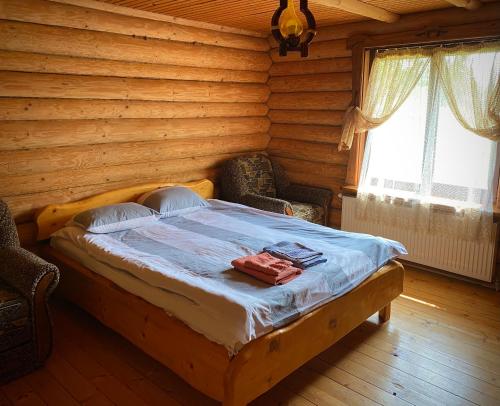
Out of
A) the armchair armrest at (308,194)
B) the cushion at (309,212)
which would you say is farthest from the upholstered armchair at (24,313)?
the armchair armrest at (308,194)

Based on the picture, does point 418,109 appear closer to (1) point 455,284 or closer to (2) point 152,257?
(1) point 455,284

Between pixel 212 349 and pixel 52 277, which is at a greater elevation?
pixel 52 277

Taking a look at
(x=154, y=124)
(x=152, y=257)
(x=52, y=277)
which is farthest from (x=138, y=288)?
(x=154, y=124)

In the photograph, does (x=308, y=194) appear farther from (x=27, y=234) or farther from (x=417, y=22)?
(x=27, y=234)

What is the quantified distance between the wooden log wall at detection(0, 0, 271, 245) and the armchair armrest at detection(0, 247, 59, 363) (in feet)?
2.84

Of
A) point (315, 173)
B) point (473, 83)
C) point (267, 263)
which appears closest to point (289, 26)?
point (267, 263)

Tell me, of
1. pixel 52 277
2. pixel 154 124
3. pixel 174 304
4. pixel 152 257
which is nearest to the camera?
pixel 174 304

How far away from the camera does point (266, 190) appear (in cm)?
496

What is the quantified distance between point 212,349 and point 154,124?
2.62m

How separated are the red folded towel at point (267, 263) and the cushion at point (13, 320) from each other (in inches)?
52.0

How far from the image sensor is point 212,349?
212cm

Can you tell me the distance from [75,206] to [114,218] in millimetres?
450

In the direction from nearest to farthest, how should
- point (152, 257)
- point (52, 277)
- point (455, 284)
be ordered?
point (52, 277) < point (152, 257) < point (455, 284)

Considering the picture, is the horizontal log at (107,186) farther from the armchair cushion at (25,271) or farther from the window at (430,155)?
the window at (430,155)
